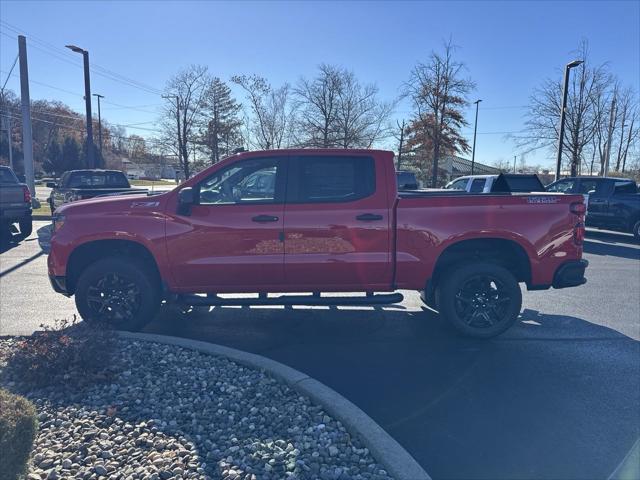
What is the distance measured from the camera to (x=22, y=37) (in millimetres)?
19406

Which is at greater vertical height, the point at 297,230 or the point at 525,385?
the point at 297,230

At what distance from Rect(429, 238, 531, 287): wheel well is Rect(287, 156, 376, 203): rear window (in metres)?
1.20

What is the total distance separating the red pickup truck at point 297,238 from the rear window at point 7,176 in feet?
31.3

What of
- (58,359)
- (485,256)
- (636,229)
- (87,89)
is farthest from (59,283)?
(87,89)

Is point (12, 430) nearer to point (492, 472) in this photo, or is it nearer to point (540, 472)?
point (492, 472)

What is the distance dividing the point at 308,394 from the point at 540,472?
1645mm

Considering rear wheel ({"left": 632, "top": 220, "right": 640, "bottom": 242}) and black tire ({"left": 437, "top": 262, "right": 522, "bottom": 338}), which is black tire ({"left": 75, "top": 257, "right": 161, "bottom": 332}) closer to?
black tire ({"left": 437, "top": 262, "right": 522, "bottom": 338})

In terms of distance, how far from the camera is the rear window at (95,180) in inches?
635

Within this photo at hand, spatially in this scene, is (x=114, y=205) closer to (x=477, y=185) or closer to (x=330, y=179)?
(x=330, y=179)

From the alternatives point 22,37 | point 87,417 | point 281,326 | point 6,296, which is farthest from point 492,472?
point 22,37

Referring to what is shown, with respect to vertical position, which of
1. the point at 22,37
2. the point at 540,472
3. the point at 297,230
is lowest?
the point at 540,472

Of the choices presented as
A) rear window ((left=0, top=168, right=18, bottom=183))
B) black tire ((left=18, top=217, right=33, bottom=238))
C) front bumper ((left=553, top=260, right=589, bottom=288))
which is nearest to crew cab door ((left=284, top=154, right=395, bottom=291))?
front bumper ((left=553, top=260, right=589, bottom=288))

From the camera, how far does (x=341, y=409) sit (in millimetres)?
3477

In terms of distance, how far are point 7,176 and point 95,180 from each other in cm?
327
